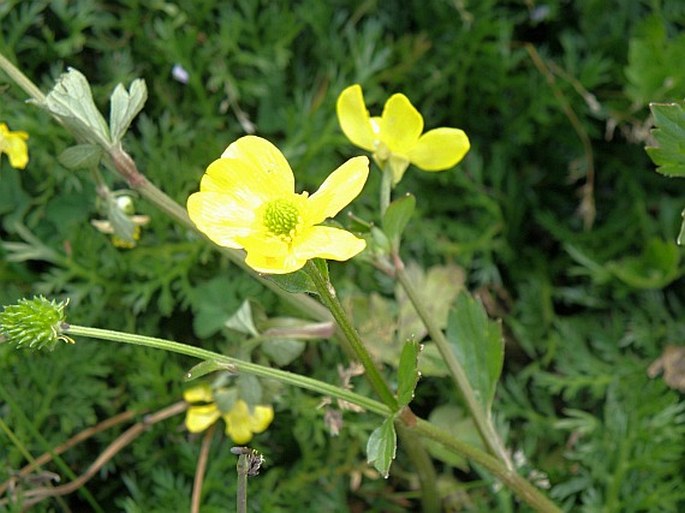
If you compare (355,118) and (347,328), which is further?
(355,118)

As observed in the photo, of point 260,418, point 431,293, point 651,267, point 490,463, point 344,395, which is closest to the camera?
point 344,395

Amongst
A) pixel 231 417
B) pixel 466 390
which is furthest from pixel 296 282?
pixel 231 417

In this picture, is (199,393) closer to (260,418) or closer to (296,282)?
(260,418)

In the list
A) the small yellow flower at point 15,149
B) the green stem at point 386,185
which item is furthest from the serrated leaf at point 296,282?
the small yellow flower at point 15,149

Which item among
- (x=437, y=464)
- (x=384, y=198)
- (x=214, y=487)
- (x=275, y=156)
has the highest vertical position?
(x=275, y=156)

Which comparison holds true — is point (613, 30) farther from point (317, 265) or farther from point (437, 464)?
point (317, 265)

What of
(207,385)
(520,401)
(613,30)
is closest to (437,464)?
(520,401)
